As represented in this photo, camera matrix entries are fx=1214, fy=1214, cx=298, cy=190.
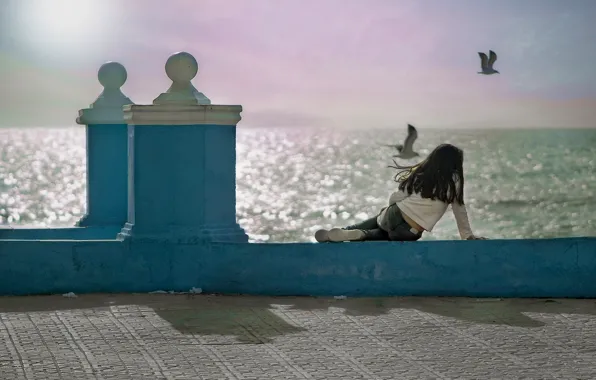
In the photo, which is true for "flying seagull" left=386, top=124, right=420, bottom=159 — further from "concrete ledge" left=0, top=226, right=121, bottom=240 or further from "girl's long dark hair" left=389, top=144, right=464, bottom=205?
"girl's long dark hair" left=389, top=144, right=464, bottom=205

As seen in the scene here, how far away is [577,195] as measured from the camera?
64.6 metres

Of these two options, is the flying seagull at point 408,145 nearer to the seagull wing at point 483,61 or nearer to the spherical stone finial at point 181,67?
the seagull wing at point 483,61

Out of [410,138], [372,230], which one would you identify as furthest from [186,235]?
[410,138]

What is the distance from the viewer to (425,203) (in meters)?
8.62

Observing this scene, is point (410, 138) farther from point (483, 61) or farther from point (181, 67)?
point (181, 67)

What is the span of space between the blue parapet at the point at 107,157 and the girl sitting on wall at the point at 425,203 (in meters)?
2.45

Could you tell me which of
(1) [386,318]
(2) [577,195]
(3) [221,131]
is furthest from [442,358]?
(2) [577,195]

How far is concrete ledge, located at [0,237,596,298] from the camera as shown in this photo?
27.8 feet

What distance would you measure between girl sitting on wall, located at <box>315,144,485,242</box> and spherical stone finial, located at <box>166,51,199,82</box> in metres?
1.51

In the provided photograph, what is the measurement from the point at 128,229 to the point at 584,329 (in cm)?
330

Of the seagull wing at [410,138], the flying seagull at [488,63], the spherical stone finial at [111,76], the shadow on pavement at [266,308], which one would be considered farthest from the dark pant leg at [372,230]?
the flying seagull at [488,63]

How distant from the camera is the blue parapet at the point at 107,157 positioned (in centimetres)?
1035

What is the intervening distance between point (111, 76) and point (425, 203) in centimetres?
329

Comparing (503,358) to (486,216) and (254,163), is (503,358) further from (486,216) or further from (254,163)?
(254,163)
